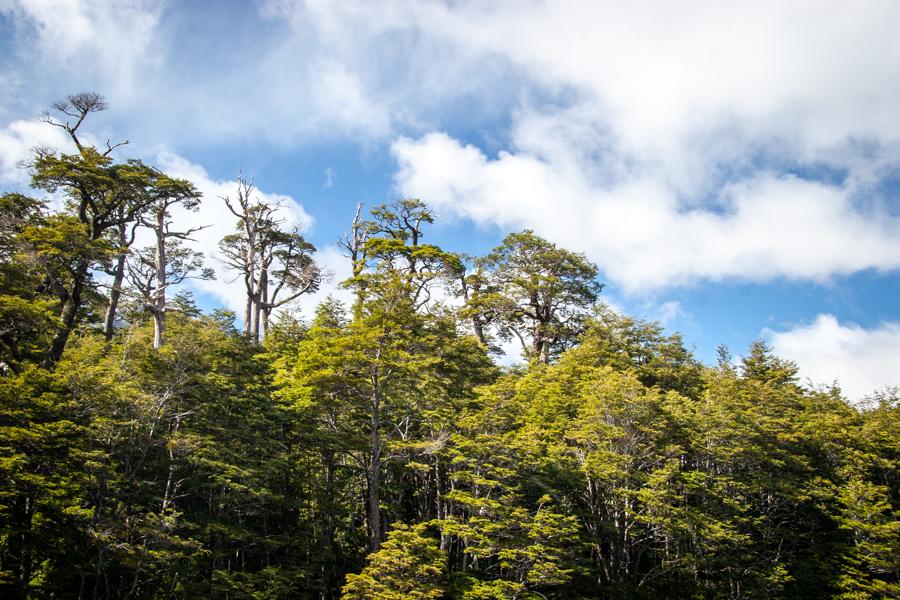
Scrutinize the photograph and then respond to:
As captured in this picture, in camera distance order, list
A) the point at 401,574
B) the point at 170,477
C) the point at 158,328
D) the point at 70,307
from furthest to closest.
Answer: the point at 158,328 < the point at 70,307 < the point at 170,477 < the point at 401,574

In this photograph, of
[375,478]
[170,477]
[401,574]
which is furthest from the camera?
[375,478]

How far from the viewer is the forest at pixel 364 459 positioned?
1389 cm

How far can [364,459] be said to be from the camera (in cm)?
2041

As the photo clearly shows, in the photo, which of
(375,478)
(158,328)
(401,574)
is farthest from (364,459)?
(158,328)

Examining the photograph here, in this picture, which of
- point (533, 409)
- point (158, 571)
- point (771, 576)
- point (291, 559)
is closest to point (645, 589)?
point (771, 576)

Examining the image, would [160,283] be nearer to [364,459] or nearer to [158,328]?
[158,328]

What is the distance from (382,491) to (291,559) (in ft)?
14.8

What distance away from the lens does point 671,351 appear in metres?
29.6

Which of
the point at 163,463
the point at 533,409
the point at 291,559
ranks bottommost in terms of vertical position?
the point at 291,559

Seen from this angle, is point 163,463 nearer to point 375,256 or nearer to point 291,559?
point 291,559

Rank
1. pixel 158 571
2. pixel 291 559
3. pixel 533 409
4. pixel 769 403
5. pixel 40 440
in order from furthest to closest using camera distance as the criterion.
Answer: pixel 769 403 → pixel 533 409 → pixel 291 559 → pixel 158 571 → pixel 40 440

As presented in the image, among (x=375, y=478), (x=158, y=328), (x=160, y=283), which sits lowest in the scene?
(x=375, y=478)

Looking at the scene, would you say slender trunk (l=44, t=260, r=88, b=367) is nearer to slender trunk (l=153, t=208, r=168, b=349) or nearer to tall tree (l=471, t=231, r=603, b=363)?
slender trunk (l=153, t=208, r=168, b=349)

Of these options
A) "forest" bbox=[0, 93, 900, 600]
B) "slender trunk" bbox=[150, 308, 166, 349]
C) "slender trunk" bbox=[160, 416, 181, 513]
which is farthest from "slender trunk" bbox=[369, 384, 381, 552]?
"slender trunk" bbox=[150, 308, 166, 349]
